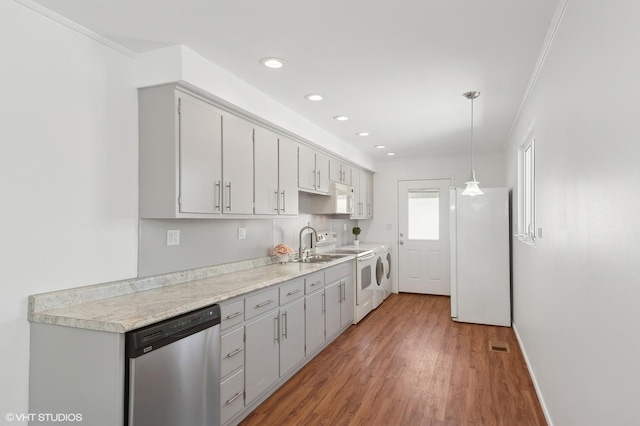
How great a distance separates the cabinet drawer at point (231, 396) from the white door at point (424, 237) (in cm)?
475

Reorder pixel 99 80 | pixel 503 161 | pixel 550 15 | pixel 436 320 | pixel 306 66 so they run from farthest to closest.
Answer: pixel 503 161 → pixel 436 320 → pixel 306 66 → pixel 99 80 → pixel 550 15

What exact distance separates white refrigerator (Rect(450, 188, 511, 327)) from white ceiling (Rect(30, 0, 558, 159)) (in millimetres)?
1610

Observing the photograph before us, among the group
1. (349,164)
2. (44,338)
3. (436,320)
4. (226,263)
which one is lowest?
(436,320)

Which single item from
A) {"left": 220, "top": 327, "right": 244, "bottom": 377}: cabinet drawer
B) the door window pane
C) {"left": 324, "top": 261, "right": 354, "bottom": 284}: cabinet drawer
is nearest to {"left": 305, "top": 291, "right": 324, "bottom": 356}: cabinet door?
{"left": 324, "top": 261, "right": 354, "bottom": 284}: cabinet drawer

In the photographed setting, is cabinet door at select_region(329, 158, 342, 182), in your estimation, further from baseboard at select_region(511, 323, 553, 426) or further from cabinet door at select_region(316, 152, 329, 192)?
baseboard at select_region(511, 323, 553, 426)

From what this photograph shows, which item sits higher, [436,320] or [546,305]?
[546,305]

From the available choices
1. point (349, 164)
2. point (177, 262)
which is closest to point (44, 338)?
point (177, 262)

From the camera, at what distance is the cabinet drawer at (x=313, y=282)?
3.50 metres

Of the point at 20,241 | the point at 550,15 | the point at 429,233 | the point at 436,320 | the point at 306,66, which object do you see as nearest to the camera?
the point at 20,241

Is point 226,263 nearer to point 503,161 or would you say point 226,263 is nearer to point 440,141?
point 440,141

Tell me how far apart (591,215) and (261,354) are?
221cm

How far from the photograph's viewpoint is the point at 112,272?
2.38 meters

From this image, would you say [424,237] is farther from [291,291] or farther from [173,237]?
[173,237]

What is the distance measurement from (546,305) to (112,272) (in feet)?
9.27
